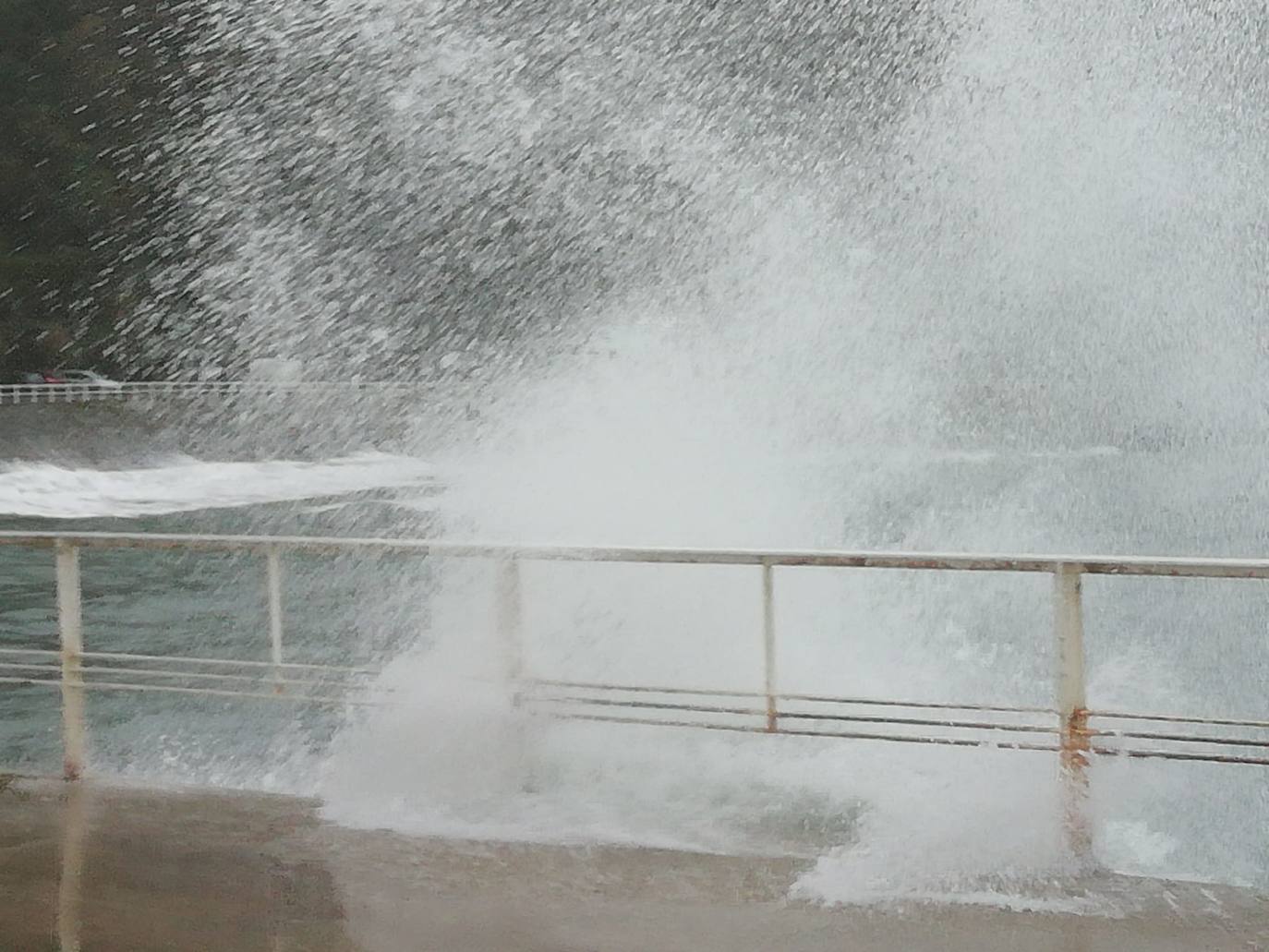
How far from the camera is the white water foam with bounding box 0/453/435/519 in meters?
47.5

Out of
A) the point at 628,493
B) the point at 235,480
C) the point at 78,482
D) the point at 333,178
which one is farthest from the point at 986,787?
the point at 333,178

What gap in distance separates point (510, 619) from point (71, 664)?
64.3 inches

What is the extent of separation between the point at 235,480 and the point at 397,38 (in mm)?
21952

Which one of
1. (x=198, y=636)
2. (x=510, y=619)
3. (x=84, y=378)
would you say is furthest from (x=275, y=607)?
(x=84, y=378)

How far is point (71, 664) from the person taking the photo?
5566 mm

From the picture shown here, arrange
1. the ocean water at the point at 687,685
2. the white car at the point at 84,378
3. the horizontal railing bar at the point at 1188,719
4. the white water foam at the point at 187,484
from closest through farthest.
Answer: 1. the horizontal railing bar at the point at 1188,719
2. the ocean water at the point at 687,685
3. the white water foam at the point at 187,484
4. the white car at the point at 84,378

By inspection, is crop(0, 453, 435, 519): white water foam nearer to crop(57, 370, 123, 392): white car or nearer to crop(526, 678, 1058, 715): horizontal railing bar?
crop(57, 370, 123, 392): white car

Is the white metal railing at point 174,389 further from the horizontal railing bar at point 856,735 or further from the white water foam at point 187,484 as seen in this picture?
the horizontal railing bar at point 856,735

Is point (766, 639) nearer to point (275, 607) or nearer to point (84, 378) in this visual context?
point (275, 607)

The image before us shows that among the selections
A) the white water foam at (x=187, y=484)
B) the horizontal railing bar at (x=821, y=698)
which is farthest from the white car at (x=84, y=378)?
the horizontal railing bar at (x=821, y=698)

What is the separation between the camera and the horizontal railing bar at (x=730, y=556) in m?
4.45

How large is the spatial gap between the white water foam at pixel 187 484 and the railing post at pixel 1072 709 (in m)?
42.7

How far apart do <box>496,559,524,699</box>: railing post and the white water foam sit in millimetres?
41330

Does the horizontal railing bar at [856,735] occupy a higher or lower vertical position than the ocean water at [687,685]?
higher
